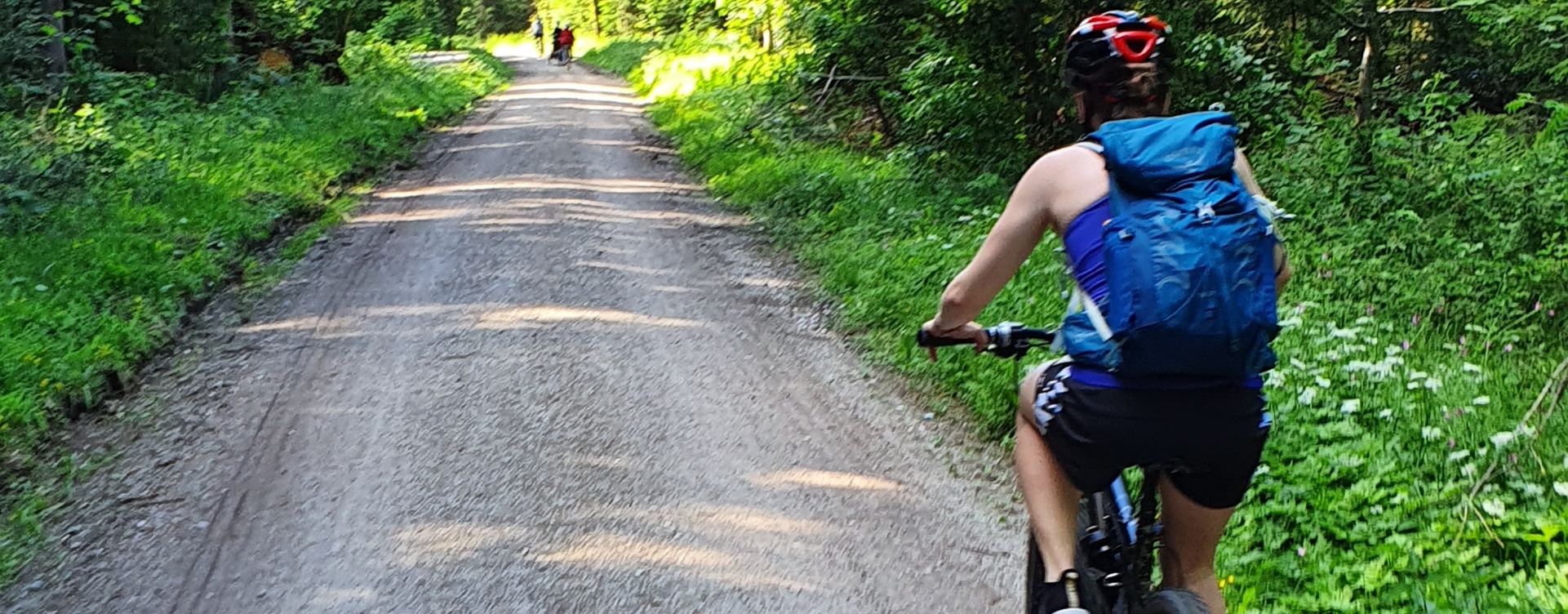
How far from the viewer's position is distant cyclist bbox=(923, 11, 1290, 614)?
2.17 metres

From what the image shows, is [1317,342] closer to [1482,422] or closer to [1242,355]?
[1482,422]

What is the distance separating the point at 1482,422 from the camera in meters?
4.38

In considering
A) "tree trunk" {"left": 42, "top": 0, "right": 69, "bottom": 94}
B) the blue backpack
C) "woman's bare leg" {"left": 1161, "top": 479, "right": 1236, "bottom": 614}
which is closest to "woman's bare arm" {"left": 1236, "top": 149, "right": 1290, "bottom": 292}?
the blue backpack

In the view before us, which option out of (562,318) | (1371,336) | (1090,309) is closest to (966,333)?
(1090,309)

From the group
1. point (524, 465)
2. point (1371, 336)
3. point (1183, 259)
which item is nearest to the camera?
point (1183, 259)

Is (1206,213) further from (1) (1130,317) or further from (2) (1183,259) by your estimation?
(1) (1130,317)

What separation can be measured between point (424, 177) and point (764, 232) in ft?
16.3

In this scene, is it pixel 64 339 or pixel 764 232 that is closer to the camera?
pixel 64 339

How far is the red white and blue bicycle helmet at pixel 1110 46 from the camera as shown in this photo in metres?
2.48

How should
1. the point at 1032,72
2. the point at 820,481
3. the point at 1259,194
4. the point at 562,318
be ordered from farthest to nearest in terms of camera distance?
the point at 1032,72
the point at 562,318
the point at 820,481
the point at 1259,194

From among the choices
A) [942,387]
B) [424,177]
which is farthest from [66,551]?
[424,177]

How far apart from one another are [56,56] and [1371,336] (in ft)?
41.5

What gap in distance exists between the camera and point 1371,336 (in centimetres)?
555

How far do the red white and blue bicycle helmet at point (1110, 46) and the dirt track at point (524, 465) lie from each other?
6.98 ft
